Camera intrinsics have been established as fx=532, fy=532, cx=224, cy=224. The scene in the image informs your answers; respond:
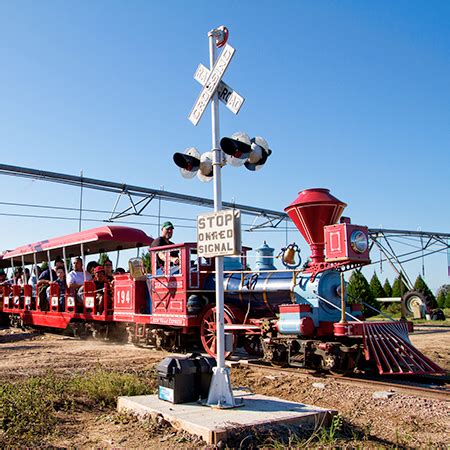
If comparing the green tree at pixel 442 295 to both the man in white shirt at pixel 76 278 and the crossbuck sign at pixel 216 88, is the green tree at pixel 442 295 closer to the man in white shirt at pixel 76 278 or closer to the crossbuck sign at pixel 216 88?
the man in white shirt at pixel 76 278

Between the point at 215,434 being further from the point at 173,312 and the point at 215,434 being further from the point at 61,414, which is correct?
the point at 173,312

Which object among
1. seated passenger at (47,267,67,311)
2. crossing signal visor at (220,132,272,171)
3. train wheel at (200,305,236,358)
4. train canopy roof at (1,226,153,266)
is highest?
train canopy roof at (1,226,153,266)

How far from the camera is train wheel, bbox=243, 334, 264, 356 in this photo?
10.6 m

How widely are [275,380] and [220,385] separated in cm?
287

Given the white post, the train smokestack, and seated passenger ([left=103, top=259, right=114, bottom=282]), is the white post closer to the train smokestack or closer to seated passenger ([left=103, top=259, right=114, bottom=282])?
the train smokestack

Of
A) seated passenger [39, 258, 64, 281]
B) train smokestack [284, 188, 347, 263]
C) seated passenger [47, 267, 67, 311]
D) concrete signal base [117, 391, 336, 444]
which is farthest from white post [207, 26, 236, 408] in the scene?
seated passenger [39, 258, 64, 281]

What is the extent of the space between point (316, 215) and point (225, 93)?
446cm

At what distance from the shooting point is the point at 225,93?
18.9ft

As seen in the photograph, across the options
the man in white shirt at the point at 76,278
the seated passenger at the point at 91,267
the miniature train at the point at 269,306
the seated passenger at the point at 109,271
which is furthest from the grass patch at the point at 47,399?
the seated passenger at the point at 91,267

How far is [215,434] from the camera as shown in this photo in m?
4.36

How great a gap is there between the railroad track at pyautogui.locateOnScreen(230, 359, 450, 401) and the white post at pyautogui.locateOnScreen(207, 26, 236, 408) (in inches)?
116

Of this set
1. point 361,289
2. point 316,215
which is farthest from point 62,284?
point 361,289

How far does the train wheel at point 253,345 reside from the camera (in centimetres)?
1055

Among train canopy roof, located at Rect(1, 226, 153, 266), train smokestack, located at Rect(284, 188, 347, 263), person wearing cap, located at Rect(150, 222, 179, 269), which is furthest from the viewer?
train canopy roof, located at Rect(1, 226, 153, 266)
